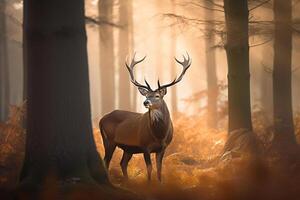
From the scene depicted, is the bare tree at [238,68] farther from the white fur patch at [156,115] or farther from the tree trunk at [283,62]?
the white fur patch at [156,115]

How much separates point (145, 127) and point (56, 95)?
2.93m

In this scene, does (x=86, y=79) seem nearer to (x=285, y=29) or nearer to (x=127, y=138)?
(x=127, y=138)

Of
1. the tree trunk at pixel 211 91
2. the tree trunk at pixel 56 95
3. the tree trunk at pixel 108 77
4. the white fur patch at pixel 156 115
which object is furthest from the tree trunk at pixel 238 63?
the tree trunk at pixel 108 77

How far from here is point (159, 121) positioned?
40.0ft

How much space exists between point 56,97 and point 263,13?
735 inches

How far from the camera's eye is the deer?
1187cm

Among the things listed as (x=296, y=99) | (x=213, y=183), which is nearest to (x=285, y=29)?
(x=213, y=183)

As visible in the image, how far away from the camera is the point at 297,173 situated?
11.8 meters

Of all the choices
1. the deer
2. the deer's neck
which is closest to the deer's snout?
the deer

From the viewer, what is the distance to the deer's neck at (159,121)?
39.7 feet

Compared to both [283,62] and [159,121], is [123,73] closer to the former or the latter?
[283,62]

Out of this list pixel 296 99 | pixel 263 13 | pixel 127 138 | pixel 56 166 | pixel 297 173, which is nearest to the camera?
pixel 56 166

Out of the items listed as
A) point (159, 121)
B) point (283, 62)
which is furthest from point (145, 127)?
point (283, 62)

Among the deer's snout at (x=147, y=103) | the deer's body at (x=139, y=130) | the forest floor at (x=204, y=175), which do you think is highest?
the deer's snout at (x=147, y=103)
